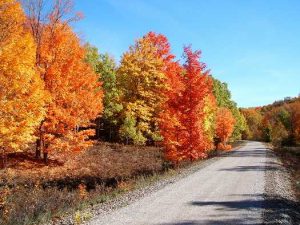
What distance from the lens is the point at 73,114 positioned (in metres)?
28.3

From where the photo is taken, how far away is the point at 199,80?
29891 mm

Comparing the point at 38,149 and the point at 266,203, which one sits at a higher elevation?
the point at 38,149

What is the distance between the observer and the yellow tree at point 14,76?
1886 centimetres

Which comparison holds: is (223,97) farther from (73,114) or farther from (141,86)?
(73,114)

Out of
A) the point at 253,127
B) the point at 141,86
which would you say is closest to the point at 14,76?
the point at 141,86

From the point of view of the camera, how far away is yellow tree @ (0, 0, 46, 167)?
742 inches

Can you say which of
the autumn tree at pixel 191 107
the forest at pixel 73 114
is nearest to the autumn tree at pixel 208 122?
the forest at pixel 73 114

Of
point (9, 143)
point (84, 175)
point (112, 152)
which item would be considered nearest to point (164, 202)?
point (9, 143)

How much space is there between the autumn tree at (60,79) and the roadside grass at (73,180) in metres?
2.27

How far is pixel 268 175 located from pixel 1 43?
60.6 feet

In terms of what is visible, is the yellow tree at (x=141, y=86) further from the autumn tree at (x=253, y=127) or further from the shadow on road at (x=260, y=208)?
the autumn tree at (x=253, y=127)

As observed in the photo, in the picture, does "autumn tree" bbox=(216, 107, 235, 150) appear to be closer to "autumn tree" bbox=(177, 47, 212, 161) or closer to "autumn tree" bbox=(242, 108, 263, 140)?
"autumn tree" bbox=(177, 47, 212, 161)

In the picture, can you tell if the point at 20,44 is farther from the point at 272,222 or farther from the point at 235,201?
the point at 272,222

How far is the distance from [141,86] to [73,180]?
22.8 metres
